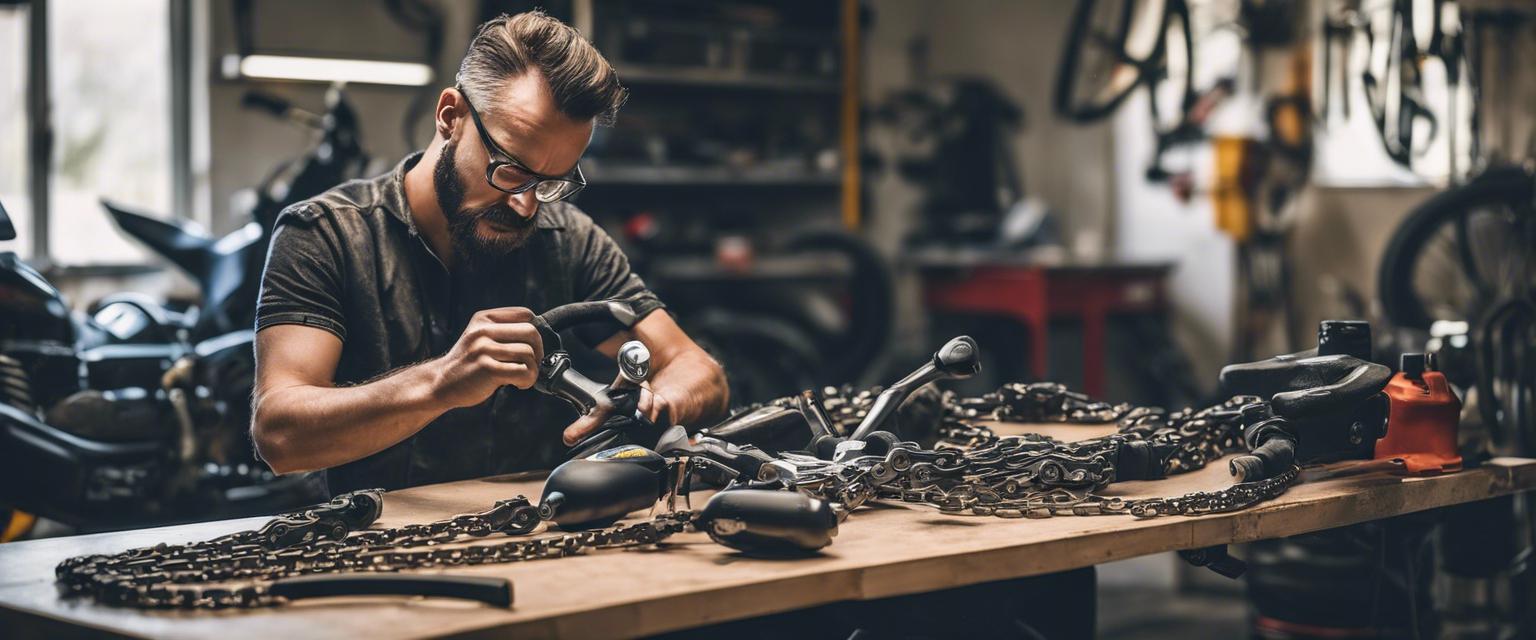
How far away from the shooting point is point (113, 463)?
2758 millimetres

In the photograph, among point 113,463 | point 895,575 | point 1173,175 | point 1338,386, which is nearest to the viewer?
point 895,575

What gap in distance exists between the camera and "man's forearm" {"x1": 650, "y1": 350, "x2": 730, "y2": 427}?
2.01 meters

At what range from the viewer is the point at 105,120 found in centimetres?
493

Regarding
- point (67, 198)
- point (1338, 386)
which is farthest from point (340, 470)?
point (67, 198)

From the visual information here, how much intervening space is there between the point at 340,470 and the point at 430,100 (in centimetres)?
352

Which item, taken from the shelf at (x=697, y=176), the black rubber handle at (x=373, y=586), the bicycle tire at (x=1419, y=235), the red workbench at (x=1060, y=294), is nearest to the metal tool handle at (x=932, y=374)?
the black rubber handle at (x=373, y=586)

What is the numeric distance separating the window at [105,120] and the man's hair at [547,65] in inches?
127

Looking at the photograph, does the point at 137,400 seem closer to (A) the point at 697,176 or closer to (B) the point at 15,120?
(B) the point at 15,120

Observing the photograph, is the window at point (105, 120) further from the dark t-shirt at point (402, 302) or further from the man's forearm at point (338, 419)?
the man's forearm at point (338, 419)

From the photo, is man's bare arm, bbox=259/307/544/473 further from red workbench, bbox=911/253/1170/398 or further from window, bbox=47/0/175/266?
red workbench, bbox=911/253/1170/398

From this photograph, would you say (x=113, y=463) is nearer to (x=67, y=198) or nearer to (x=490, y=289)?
(x=490, y=289)

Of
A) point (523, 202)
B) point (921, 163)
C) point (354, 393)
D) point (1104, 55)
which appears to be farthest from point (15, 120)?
point (1104, 55)

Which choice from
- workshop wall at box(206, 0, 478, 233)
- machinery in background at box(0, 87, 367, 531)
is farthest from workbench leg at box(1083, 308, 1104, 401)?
machinery in background at box(0, 87, 367, 531)

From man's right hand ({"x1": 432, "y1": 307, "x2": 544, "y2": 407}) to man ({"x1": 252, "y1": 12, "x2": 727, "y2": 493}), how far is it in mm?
87
